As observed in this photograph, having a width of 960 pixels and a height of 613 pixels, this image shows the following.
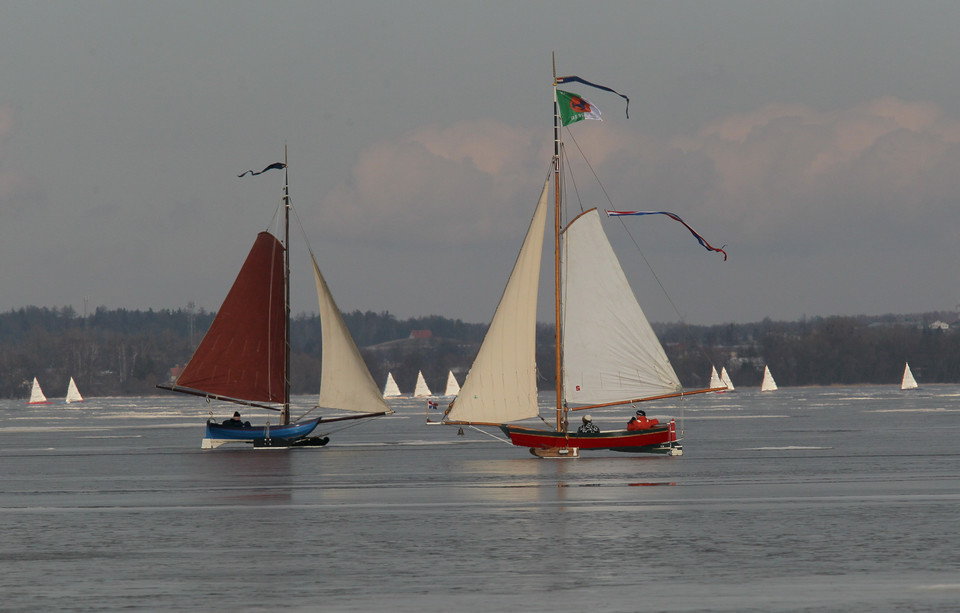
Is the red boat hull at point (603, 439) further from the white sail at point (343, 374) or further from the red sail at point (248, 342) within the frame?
the red sail at point (248, 342)

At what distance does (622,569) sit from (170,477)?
3129cm

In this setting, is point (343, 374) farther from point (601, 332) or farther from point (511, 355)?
point (601, 332)

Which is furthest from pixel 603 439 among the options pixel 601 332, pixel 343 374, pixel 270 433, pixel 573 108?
pixel 270 433

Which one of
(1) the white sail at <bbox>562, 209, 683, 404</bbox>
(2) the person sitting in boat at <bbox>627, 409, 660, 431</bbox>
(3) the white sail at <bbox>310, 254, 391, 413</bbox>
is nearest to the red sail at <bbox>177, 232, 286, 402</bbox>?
(3) the white sail at <bbox>310, 254, 391, 413</bbox>

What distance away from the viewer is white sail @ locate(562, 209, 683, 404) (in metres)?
59.6

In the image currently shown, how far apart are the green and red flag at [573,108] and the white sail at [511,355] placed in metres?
5.25

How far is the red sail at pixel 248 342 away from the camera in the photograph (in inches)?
2805

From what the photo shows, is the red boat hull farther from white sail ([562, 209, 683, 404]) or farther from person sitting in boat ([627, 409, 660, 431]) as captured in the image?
white sail ([562, 209, 683, 404])

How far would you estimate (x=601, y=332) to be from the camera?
197ft

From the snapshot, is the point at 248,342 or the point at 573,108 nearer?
the point at 573,108

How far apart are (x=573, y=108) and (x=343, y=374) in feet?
58.7

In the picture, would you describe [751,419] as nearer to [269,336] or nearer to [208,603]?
[269,336]

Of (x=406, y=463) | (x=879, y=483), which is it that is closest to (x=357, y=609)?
(x=879, y=483)

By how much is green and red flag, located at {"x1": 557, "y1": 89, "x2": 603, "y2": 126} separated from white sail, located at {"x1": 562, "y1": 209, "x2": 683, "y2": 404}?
5.74 meters
